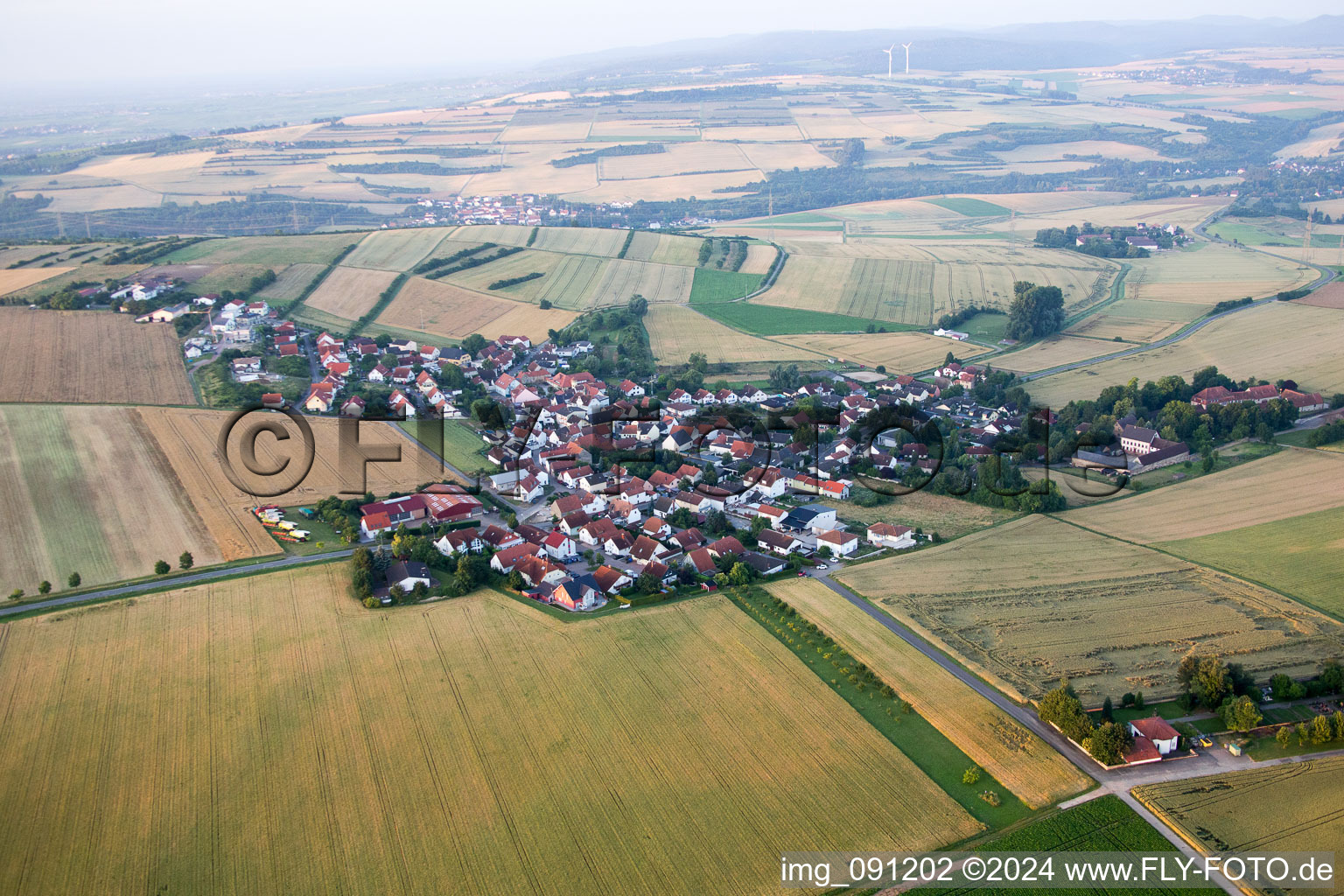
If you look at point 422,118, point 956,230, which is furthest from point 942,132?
point 422,118

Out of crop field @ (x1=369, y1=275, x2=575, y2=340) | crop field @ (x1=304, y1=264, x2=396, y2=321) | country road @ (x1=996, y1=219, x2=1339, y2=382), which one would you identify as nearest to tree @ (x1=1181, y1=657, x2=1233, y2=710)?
country road @ (x1=996, y1=219, x2=1339, y2=382)

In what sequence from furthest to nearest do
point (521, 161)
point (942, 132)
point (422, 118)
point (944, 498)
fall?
point (422, 118) → point (942, 132) → point (521, 161) → point (944, 498)

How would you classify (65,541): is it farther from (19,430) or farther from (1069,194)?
(1069,194)

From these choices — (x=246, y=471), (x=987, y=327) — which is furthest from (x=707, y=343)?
(x=246, y=471)

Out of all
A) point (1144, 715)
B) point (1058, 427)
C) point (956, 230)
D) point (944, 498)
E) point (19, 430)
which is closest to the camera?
point (1144, 715)

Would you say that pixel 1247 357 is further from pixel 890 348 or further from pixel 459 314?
pixel 459 314
